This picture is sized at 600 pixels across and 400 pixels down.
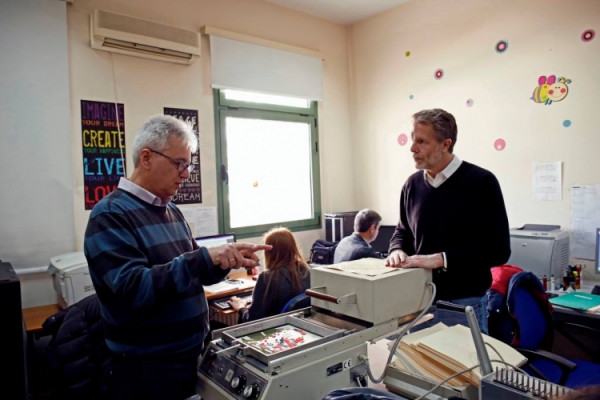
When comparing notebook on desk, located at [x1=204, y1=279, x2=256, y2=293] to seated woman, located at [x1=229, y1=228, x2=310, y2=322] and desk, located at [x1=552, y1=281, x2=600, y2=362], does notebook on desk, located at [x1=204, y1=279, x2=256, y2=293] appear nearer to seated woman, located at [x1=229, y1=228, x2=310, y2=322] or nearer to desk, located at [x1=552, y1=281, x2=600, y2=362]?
seated woman, located at [x1=229, y1=228, x2=310, y2=322]

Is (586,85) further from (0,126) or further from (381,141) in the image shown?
(0,126)

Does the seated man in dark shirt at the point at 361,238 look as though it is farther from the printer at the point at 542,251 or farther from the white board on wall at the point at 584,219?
the white board on wall at the point at 584,219

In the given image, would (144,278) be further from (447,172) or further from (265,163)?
(265,163)

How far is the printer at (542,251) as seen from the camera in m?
2.69

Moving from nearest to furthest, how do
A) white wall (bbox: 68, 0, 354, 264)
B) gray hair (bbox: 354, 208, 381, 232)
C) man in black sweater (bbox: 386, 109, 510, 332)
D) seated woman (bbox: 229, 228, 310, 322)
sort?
man in black sweater (bbox: 386, 109, 510, 332) → seated woman (bbox: 229, 228, 310, 322) → white wall (bbox: 68, 0, 354, 264) → gray hair (bbox: 354, 208, 381, 232)

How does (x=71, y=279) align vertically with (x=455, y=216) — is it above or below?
below

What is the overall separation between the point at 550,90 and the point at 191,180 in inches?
111

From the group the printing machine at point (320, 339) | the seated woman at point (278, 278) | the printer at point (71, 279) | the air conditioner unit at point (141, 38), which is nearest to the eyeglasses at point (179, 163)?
the printing machine at point (320, 339)

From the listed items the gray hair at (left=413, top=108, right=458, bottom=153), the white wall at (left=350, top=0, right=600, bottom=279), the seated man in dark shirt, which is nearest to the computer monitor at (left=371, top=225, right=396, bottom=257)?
the white wall at (left=350, top=0, right=600, bottom=279)

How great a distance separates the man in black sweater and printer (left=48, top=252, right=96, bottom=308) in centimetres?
195

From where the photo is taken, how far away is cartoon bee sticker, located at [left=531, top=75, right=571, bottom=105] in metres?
2.93

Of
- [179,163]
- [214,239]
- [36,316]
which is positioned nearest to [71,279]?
[36,316]

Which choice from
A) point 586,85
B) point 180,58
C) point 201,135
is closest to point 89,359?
point 201,135

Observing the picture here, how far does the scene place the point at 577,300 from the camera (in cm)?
244
